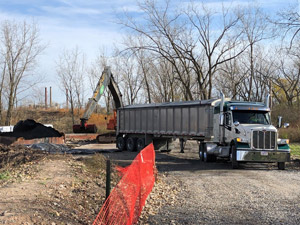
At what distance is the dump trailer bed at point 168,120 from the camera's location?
2141cm

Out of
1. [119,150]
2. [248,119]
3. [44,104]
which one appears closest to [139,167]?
[248,119]

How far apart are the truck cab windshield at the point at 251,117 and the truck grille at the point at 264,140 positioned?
114 cm

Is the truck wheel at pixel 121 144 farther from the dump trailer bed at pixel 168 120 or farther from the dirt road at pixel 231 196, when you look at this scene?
the dirt road at pixel 231 196

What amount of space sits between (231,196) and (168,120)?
1378 centimetres

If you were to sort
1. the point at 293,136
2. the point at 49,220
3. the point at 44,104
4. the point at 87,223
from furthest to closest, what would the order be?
the point at 44,104 < the point at 293,136 < the point at 87,223 < the point at 49,220

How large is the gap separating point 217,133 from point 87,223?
1347 cm

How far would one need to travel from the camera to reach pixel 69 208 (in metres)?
8.05

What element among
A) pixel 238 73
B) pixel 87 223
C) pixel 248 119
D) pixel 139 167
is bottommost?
pixel 87 223

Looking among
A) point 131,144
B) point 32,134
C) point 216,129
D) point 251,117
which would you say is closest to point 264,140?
point 251,117

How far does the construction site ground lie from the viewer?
7.72 m

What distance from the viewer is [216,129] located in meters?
20.3

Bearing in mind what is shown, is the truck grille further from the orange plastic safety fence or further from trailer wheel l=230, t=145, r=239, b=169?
the orange plastic safety fence

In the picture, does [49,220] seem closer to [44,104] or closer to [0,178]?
[0,178]

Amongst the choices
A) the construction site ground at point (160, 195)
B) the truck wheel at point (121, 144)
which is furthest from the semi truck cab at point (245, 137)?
the truck wheel at point (121, 144)
